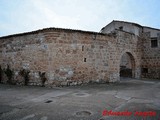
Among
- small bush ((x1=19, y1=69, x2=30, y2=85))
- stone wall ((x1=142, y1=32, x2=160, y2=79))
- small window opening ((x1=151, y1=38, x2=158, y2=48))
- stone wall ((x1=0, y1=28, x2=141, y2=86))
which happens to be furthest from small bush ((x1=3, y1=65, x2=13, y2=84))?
small window opening ((x1=151, y1=38, x2=158, y2=48))

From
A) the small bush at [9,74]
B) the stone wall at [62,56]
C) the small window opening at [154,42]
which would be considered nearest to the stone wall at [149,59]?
the small window opening at [154,42]

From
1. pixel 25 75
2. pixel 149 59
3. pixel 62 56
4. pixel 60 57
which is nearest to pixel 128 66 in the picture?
pixel 149 59

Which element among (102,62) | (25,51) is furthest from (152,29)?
(25,51)

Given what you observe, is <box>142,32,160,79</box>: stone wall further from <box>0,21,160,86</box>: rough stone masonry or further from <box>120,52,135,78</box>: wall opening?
<box>0,21,160,86</box>: rough stone masonry

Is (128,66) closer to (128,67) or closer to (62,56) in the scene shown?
(128,67)

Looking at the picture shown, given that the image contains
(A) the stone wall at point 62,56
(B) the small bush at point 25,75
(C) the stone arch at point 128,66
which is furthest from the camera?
(C) the stone arch at point 128,66

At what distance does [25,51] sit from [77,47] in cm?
346

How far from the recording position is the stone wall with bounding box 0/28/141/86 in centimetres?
812

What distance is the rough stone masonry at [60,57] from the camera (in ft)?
26.7

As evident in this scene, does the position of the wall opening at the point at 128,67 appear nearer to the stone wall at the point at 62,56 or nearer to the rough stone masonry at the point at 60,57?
the rough stone masonry at the point at 60,57

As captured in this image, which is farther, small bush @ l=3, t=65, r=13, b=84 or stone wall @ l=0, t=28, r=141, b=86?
small bush @ l=3, t=65, r=13, b=84

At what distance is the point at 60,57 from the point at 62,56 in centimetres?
Result: 14

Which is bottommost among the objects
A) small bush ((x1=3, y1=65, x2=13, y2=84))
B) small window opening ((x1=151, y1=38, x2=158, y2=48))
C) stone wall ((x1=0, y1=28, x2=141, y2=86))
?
small bush ((x1=3, y1=65, x2=13, y2=84))

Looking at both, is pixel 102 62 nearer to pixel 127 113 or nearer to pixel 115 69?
pixel 115 69
